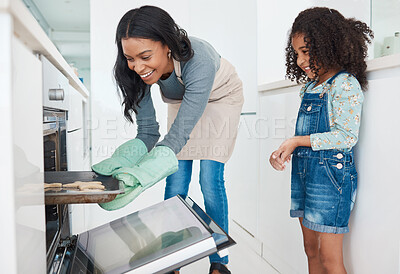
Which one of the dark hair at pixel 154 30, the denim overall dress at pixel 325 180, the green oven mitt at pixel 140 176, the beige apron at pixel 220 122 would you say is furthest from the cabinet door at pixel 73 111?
the denim overall dress at pixel 325 180

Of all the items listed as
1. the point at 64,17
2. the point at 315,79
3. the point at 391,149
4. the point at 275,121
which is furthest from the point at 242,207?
the point at 64,17

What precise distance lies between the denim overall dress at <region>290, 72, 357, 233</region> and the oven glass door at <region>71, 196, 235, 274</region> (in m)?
0.37

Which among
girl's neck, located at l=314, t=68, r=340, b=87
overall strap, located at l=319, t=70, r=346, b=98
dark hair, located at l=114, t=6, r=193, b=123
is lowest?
overall strap, located at l=319, t=70, r=346, b=98

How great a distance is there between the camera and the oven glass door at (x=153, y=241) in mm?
651

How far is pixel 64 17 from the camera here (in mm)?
3734

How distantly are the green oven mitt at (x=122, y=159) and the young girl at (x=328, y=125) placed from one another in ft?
1.37

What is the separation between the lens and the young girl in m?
0.97

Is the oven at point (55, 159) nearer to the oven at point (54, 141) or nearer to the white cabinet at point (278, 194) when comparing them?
the oven at point (54, 141)

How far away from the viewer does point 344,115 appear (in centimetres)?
96

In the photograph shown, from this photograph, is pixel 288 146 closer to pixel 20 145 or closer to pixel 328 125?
pixel 328 125

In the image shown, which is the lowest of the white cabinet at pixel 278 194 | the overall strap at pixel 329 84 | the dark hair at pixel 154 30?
the white cabinet at pixel 278 194

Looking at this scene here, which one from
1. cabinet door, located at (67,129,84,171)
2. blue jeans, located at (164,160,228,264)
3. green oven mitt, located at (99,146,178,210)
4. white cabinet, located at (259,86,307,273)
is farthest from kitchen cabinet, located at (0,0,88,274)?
white cabinet, located at (259,86,307,273)

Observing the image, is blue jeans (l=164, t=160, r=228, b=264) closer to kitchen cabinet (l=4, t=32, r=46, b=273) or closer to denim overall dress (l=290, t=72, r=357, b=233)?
denim overall dress (l=290, t=72, r=357, b=233)

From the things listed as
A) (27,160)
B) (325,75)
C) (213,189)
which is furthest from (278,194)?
(27,160)
